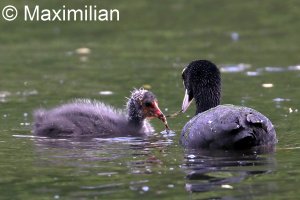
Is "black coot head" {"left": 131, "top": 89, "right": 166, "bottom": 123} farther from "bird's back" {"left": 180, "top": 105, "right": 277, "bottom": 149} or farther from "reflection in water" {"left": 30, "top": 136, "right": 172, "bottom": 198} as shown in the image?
"bird's back" {"left": 180, "top": 105, "right": 277, "bottom": 149}

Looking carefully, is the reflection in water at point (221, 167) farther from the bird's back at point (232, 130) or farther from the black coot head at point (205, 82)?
the black coot head at point (205, 82)

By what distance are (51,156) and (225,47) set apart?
10809 millimetres

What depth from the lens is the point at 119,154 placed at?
11.8 meters

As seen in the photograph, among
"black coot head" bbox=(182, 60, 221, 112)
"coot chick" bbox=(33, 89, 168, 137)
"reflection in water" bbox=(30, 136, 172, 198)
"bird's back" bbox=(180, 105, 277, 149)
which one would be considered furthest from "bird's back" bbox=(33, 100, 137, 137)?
"bird's back" bbox=(180, 105, 277, 149)

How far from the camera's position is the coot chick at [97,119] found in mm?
13727

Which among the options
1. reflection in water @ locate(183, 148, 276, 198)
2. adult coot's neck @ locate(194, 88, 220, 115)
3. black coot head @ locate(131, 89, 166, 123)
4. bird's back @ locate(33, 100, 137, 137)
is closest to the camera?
reflection in water @ locate(183, 148, 276, 198)

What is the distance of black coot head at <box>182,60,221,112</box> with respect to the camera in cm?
1335

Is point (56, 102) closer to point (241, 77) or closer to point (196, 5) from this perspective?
point (241, 77)

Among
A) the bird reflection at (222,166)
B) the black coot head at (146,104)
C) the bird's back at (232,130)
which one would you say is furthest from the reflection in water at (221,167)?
the black coot head at (146,104)

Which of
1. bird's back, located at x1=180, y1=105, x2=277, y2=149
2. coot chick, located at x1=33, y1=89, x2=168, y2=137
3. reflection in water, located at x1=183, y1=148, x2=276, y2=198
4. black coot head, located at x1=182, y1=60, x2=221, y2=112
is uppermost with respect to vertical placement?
black coot head, located at x1=182, y1=60, x2=221, y2=112

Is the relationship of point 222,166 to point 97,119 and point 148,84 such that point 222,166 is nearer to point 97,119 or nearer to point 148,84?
point 97,119

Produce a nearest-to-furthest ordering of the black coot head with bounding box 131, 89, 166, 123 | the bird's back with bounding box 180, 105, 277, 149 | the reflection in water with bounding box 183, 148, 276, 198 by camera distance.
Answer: the reflection in water with bounding box 183, 148, 276, 198
the bird's back with bounding box 180, 105, 277, 149
the black coot head with bounding box 131, 89, 166, 123

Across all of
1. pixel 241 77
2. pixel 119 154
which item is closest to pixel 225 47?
pixel 241 77

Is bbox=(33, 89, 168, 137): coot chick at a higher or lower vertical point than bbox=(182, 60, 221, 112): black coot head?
lower
